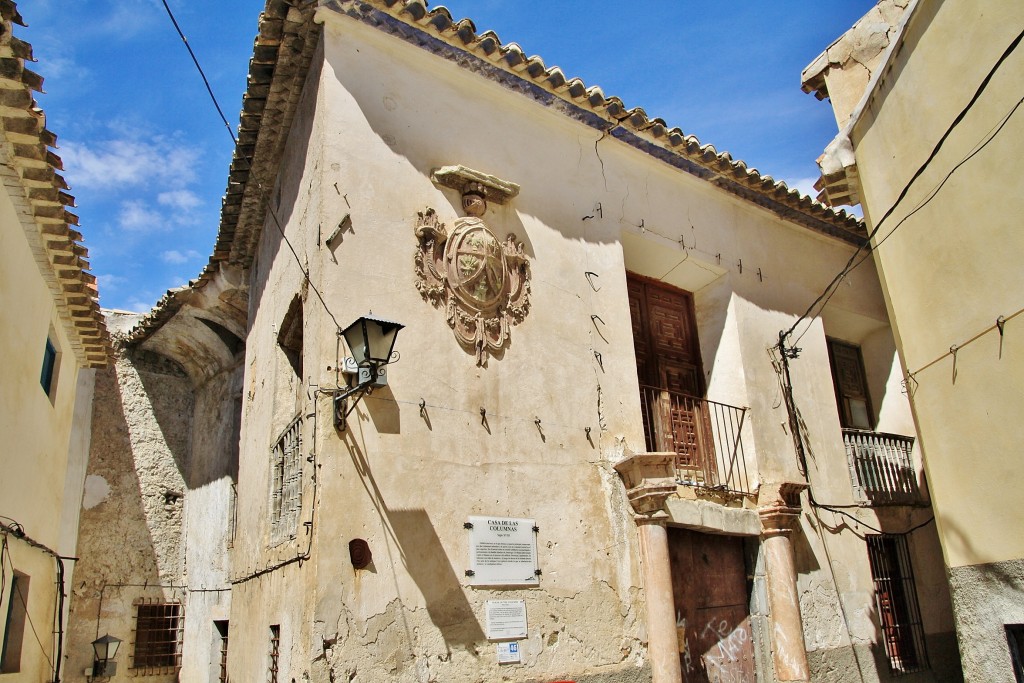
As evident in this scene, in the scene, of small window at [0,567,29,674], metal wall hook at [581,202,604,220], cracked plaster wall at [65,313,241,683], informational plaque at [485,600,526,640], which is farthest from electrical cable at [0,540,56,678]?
metal wall hook at [581,202,604,220]

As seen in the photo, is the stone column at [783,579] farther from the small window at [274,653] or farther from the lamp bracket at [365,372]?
the small window at [274,653]

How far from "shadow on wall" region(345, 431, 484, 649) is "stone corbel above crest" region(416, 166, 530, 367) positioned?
1453mm

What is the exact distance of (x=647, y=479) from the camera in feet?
23.0

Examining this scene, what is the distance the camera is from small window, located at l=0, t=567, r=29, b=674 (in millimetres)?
7301

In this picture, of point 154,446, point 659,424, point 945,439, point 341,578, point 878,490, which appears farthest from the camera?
point 154,446

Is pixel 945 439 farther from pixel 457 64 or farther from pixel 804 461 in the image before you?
pixel 457 64

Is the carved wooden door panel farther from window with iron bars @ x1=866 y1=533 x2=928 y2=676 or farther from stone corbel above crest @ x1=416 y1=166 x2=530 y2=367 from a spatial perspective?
stone corbel above crest @ x1=416 y1=166 x2=530 y2=367

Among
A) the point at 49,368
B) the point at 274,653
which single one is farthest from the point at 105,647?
the point at 274,653

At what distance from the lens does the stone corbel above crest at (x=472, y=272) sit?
21.6ft

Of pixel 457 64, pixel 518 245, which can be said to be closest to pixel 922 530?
pixel 518 245

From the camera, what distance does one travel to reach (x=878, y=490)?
9352 millimetres

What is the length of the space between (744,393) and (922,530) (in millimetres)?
3096

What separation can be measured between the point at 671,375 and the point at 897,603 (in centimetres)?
377

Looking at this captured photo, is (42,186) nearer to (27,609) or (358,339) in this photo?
(358,339)
